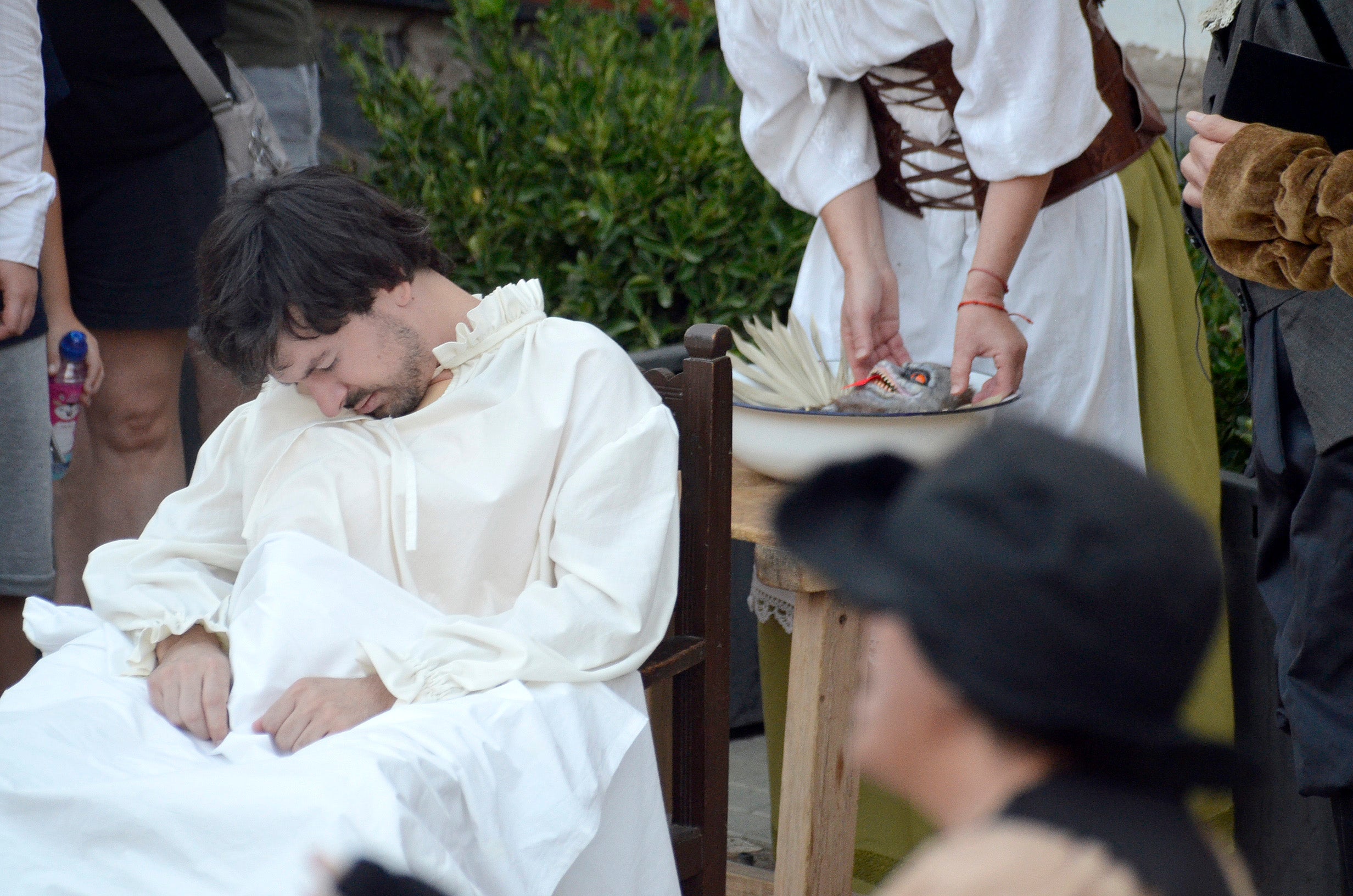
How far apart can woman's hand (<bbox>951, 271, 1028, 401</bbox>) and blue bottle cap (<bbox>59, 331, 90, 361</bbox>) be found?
1.76 meters

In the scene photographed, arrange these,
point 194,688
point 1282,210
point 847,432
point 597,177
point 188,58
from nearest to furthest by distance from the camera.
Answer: point 1282,210, point 194,688, point 847,432, point 188,58, point 597,177

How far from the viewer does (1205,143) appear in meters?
1.84

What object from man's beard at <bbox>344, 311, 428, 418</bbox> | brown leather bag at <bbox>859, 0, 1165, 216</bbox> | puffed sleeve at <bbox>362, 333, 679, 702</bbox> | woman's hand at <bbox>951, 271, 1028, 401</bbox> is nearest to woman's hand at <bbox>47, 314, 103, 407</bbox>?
man's beard at <bbox>344, 311, 428, 418</bbox>

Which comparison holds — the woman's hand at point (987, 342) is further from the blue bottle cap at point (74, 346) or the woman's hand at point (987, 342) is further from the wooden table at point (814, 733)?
the blue bottle cap at point (74, 346)

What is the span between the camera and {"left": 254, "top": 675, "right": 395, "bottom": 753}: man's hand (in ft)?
5.47

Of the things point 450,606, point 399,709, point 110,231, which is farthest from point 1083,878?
point 110,231

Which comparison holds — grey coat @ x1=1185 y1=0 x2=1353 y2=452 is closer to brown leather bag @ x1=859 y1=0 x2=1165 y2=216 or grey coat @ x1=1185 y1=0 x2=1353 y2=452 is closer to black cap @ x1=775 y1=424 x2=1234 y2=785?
brown leather bag @ x1=859 y1=0 x2=1165 y2=216

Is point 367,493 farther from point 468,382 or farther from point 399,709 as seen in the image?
point 399,709

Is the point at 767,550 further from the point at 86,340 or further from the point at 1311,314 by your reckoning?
the point at 86,340

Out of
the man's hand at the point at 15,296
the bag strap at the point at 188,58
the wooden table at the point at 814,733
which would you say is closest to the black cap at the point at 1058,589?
the wooden table at the point at 814,733

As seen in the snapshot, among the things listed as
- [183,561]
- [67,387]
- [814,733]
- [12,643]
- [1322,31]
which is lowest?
[12,643]

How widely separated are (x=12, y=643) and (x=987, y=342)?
6.38ft

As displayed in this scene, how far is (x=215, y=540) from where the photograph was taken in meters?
2.09

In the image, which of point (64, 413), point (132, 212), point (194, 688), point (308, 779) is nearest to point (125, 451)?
point (64, 413)
